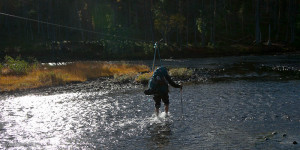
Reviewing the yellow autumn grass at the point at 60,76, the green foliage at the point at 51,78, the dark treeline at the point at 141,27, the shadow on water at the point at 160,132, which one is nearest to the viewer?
the shadow on water at the point at 160,132

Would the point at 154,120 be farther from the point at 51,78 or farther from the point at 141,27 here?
the point at 141,27

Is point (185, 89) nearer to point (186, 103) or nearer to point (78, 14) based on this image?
point (186, 103)

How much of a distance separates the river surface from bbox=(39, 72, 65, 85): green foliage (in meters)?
6.24

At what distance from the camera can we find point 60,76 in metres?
31.1

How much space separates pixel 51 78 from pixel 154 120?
740 inches

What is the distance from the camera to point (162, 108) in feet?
55.5

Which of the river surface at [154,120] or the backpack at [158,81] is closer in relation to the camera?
the river surface at [154,120]

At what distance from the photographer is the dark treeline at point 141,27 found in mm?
64812

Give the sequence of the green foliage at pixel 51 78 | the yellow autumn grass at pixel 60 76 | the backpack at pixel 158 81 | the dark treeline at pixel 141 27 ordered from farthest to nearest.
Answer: the dark treeline at pixel 141 27, the green foliage at pixel 51 78, the yellow autumn grass at pixel 60 76, the backpack at pixel 158 81

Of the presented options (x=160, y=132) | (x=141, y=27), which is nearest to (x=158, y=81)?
(x=160, y=132)

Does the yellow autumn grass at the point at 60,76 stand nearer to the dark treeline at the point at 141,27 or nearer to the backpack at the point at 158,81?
the backpack at the point at 158,81

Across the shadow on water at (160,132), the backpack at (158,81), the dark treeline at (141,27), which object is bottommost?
the shadow on water at (160,132)

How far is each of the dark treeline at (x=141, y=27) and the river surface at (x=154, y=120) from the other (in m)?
39.6

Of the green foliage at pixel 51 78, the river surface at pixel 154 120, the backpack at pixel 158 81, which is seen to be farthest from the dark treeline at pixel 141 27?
the backpack at pixel 158 81
